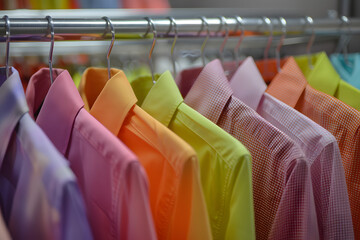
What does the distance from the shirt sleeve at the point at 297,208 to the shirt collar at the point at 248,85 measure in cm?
18

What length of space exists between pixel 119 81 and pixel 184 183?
0.21m

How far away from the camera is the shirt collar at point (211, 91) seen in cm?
65

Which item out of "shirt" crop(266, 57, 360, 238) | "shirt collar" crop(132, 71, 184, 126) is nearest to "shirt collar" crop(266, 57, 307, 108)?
"shirt" crop(266, 57, 360, 238)

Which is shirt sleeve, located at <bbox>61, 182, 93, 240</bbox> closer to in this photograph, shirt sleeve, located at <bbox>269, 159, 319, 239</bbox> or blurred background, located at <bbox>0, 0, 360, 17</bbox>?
shirt sleeve, located at <bbox>269, 159, 319, 239</bbox>

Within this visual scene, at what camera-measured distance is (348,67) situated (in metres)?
0.93

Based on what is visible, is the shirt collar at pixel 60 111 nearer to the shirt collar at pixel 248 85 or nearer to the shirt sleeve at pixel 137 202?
the shirt sleeve at pixel 137 202

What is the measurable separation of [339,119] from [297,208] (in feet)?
0.61

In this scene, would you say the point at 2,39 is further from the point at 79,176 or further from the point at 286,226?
the point at 286,226

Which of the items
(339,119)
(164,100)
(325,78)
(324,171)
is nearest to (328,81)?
(325,78)

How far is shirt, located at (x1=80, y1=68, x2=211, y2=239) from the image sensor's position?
0.49 m

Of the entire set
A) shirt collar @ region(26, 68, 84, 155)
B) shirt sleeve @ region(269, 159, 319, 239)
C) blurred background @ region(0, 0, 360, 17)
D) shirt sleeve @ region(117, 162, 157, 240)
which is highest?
blurred background @ region(0, 0, 360, 17)

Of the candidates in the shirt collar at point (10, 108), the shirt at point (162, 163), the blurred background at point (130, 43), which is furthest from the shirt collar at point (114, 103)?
the blurred background at point (130, 43)

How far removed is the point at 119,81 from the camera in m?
0.61

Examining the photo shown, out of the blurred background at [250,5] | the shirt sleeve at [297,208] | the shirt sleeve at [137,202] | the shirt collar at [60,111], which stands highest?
the blurred background at [250,5]
